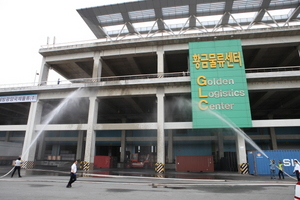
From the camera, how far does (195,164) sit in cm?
2609

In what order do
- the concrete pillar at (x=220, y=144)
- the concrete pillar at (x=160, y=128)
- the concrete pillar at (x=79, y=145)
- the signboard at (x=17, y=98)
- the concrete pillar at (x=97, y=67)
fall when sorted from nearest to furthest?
1. the concrete pillar at (x=160, y=128)
2. the concrete pillar at (x=97, y=67)
3. the signboard at (x=17, y=98)
4. the concrete pillar at (x=220, y=144)
5. the concrete pillar at (x=79, y=145)

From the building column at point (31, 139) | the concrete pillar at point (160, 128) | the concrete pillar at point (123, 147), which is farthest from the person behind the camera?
the concrete pillar at point (123, 147)

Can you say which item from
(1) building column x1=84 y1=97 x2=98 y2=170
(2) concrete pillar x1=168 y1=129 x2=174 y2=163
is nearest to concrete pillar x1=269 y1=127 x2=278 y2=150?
(2) concrete pillar x1=168 y1=129 x2=174 y2=163

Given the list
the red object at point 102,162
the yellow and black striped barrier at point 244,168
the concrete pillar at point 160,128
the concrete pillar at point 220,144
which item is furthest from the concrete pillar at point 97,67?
the concrete pillar at point 220,144

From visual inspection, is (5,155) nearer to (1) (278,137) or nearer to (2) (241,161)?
(2) (241,161)

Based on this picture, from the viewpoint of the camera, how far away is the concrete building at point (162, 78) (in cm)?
2464

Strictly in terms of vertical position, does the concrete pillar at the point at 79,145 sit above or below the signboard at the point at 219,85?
below

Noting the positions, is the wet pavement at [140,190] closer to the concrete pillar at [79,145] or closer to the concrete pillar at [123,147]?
the concrete pillar at [123,147]

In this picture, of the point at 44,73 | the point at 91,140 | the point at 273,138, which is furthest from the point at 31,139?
→ the point at 273,138

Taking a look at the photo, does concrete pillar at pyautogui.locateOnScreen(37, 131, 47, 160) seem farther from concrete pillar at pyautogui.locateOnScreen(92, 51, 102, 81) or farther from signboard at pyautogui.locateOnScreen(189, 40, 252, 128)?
signboard at pyautogui.locateOnScreen(189, 40, 252, 128)

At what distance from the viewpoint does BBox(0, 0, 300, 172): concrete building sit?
24641 millimetres

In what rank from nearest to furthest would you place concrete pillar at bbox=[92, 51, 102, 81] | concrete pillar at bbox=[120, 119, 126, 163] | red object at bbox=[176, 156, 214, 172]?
red object at bbox=[176, 156, 214, 172] < concrete pillar at bbox=[92, 51, 102, 81] < concrete pillar at bbox=[120, 119, 126, 163]

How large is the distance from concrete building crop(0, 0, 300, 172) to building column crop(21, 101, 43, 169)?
14cm

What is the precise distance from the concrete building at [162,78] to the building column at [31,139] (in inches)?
5.4
